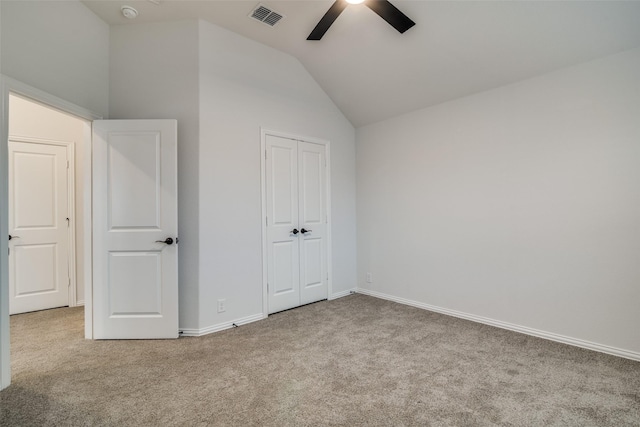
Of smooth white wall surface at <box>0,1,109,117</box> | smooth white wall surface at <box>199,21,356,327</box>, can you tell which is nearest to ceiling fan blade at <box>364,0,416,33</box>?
smooth white wall surface at <box>199,21,356,327</box>

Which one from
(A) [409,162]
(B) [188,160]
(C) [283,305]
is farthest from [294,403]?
(A) [409,162]

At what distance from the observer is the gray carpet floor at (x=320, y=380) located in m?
1.72

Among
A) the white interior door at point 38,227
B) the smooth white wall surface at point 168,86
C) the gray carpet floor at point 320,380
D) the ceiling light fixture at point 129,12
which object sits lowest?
the gray carpet floor at point 320,380

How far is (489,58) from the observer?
280cm

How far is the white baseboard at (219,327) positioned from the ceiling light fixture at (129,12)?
305 cm

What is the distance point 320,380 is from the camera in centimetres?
209

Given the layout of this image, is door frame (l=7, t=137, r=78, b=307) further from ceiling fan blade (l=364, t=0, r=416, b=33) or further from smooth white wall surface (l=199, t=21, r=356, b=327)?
ceiling fan blade (l=364, t=0, r=416, b=33)

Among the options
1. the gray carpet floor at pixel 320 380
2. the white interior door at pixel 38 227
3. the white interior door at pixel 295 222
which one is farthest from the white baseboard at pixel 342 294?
the white interior door at pixel 38 227

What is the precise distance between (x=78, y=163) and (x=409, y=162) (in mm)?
4275

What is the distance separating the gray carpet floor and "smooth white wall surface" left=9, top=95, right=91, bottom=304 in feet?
3.76

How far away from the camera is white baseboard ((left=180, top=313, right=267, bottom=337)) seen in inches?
114

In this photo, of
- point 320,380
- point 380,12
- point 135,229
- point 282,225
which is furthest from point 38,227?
point 380,12

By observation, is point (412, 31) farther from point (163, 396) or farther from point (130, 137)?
point (163, 396)

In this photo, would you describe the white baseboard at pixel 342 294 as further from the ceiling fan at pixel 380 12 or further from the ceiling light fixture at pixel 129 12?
the ceiling light fixture at pixel 129 12
